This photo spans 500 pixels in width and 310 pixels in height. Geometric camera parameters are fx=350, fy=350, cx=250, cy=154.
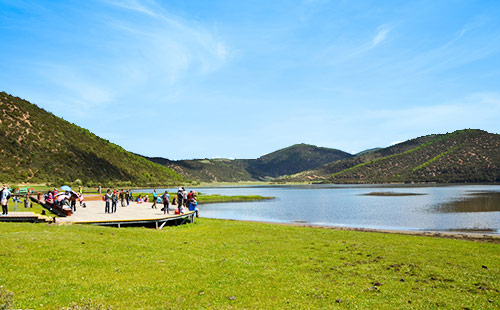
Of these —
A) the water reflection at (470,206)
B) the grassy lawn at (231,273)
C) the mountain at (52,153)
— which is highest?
the mountain at (52,153)

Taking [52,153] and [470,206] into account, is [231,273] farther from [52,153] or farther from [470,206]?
[52,153]

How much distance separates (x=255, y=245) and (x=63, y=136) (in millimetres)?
122284

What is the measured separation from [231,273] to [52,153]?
366ft

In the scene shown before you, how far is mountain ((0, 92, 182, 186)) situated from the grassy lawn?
3157 inches

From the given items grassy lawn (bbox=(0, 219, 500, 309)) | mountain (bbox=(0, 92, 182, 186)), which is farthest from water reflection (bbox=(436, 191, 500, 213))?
mountain (bbox=(0, 92, 182, 186))

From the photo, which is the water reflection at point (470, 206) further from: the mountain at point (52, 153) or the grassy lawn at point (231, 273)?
the mountain at point (52, 153)

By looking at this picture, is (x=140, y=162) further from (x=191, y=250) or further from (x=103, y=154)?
(x=191, y=250)

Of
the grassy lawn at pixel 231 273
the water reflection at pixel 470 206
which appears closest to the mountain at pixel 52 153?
the grassy lawn at pixel 231 273

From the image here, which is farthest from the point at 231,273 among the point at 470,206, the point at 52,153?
the point at 52,153

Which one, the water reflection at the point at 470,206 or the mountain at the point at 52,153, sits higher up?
the mountain at the point at 52,153

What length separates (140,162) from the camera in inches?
6781

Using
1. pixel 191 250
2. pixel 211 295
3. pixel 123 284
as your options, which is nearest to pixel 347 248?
pixel 191 250

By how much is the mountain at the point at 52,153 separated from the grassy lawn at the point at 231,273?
80197 millimetres

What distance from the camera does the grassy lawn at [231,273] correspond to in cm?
1104
